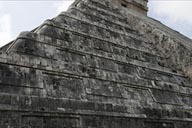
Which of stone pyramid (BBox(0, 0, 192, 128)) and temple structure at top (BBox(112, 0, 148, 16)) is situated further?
temple structure at top (BBox(112, 0, 148, 16))

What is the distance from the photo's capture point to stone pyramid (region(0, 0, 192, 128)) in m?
5.26

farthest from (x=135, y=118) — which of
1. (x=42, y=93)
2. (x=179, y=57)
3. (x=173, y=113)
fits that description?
(x=179, y=57)

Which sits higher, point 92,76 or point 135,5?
point 135,5

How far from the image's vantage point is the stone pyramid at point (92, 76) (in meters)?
5.26

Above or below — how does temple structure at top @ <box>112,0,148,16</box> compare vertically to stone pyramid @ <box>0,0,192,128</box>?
above

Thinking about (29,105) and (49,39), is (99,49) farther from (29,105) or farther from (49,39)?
(29,105)

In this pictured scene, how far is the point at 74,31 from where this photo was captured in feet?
26.1

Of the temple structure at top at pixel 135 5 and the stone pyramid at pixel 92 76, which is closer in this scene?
the stone pyramid at pixel 92 76

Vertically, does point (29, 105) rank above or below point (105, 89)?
below

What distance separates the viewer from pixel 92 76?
6777mm

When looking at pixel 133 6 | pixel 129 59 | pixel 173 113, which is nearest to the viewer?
pixel 173 113

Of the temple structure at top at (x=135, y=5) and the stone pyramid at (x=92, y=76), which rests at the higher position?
the temple structure at top at (x=135, y=5)

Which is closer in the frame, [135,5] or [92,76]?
[92,76]

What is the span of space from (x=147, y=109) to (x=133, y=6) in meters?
9.92
